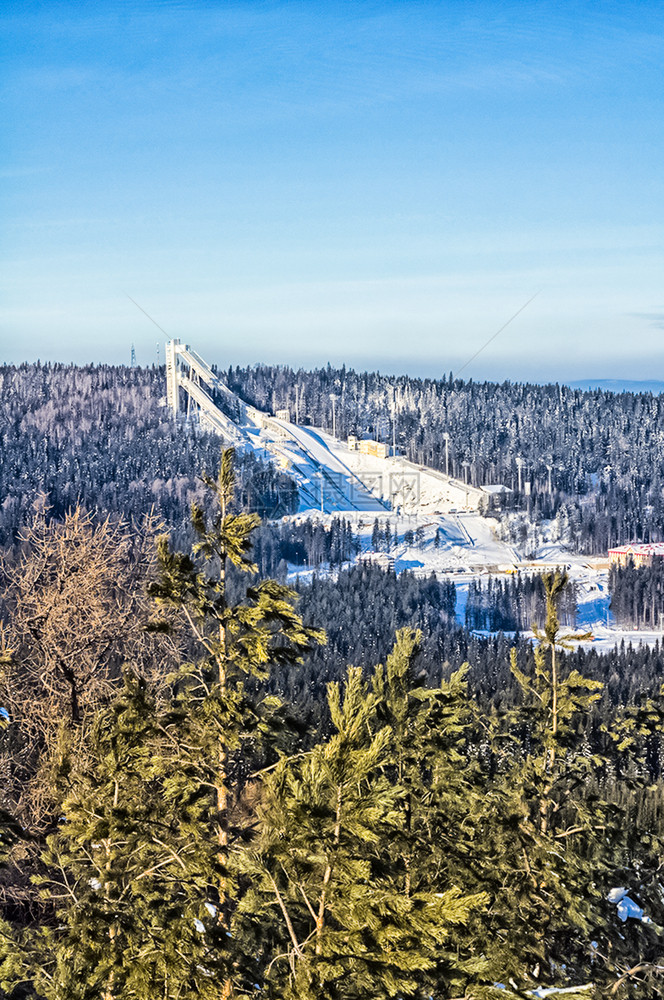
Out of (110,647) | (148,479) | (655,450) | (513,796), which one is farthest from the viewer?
(655,450)

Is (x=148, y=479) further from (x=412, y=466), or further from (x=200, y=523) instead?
(x=200, y=523)

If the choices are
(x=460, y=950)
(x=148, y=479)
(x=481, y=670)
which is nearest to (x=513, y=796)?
(x=460, y=950)

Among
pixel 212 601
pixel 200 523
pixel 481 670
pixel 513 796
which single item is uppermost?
pixel 200 523

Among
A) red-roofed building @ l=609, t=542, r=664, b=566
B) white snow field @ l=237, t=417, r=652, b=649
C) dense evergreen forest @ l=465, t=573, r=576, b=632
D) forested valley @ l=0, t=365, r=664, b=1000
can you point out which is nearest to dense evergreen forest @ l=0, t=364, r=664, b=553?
white snow field @ l=237, t=417, r=652, b=649

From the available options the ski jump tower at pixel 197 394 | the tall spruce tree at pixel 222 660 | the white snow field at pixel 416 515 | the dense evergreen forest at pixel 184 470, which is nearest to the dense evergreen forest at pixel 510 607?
the white snow field at pixel 416 515

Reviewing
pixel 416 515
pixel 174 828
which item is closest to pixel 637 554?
pixel 416 515

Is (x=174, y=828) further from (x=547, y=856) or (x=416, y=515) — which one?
(x=416, y=515)

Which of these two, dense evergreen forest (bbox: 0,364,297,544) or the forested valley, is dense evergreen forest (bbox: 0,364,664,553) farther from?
the forested valley

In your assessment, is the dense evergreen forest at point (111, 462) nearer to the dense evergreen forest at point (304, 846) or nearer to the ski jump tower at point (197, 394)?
the ski jump tower at point (197, 394)
